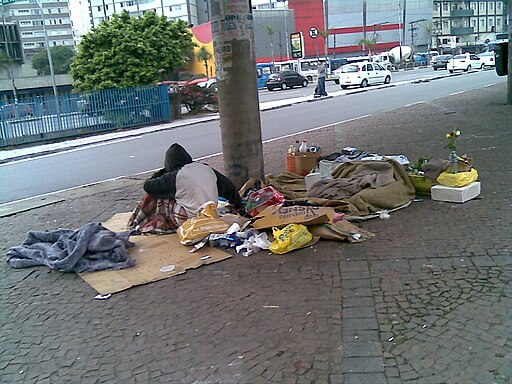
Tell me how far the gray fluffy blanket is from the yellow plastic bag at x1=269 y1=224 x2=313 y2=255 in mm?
1508

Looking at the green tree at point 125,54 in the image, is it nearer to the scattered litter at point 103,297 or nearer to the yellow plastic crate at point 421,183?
the yellow plastic crate at point 421,183

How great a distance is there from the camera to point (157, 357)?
11.7 feet

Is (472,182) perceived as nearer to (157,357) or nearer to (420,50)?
(157,357)

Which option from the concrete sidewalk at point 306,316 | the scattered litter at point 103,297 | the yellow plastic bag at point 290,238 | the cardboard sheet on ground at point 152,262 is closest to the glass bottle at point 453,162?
the concrete sidewalk at point 306,316

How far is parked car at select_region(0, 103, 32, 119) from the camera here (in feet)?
61.0

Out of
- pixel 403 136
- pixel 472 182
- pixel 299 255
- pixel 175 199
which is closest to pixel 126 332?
pixel 299 255

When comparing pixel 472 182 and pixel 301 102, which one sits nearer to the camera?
pixel 472 182

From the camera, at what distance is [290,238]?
17.5ft

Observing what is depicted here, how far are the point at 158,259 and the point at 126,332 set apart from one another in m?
1.53

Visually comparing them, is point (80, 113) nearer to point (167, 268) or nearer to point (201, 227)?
point (201, 227)

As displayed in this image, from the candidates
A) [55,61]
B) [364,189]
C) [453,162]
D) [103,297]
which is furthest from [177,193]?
[55,61]

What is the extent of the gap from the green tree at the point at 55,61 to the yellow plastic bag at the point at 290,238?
72.3 metres

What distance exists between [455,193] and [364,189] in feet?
3.62

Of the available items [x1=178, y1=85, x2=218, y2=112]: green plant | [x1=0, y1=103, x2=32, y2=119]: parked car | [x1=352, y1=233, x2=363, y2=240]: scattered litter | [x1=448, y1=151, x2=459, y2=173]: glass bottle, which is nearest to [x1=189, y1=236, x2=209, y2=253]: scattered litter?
[x1=352, y1=233, x2=363, y2=240]: scattered litter
